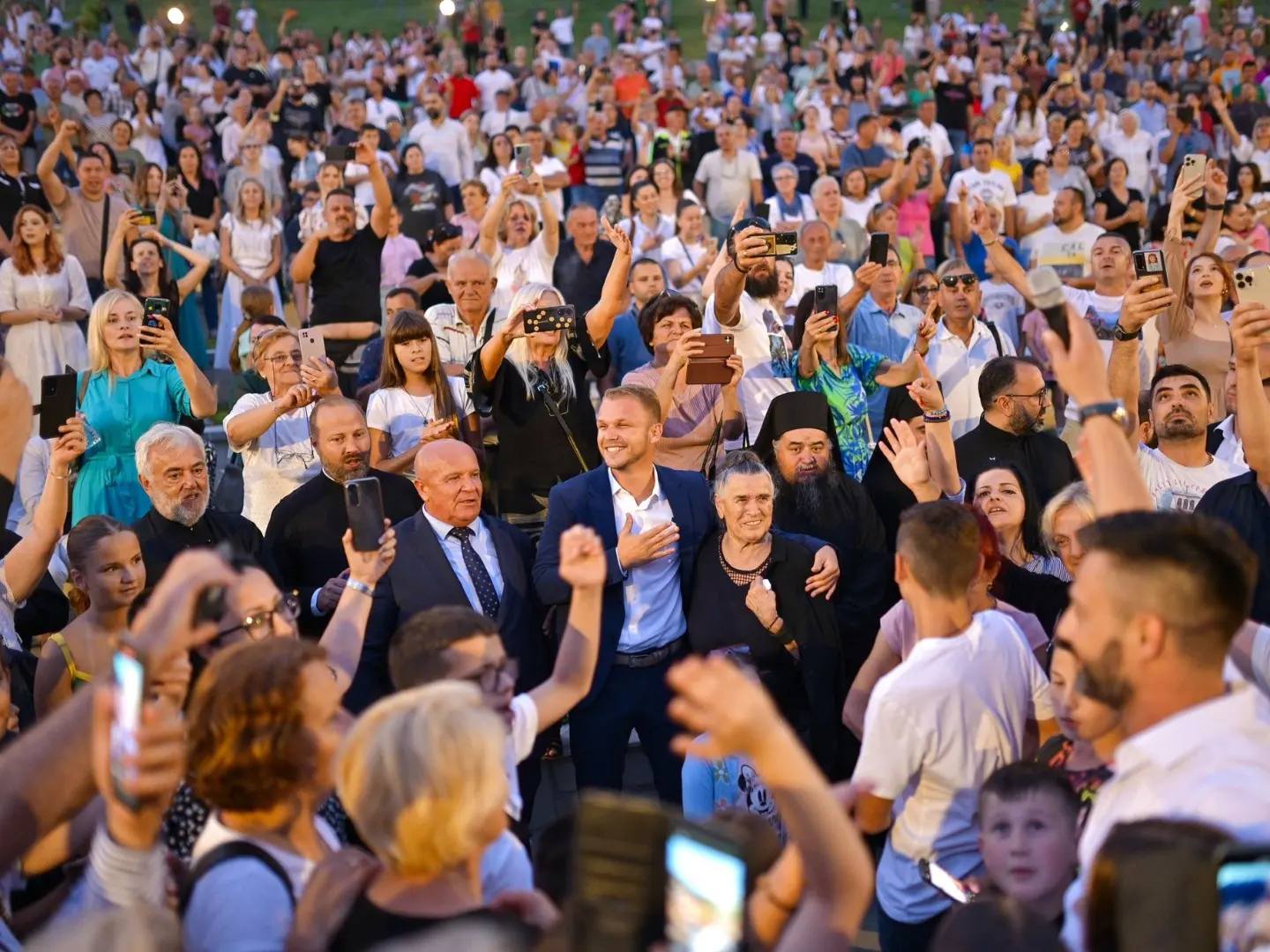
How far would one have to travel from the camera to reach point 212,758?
241cm

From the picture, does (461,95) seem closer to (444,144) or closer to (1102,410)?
(444,144)

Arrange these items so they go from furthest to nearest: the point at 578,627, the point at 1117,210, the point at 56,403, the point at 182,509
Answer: the point at 1117,210 < the point at 56,403 < the point at 182,509 < the point at 578,627

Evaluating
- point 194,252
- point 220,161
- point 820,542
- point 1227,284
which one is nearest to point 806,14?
point 220,161

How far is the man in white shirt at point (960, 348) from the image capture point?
7051 millimetres

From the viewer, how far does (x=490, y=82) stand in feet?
53.3

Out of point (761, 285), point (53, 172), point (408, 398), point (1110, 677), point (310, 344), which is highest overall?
point (53, 172)

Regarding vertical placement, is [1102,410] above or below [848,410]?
above

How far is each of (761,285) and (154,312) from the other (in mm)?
2744

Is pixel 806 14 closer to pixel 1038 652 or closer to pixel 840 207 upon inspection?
pixel 840 207

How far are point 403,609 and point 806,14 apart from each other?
2001 cm

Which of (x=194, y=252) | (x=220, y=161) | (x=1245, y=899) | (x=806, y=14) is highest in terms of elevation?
(x=806, y=14)

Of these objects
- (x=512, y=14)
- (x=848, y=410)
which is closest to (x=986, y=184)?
(x=848, y=410)

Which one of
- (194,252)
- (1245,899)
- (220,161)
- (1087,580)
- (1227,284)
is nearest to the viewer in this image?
(1245,899)

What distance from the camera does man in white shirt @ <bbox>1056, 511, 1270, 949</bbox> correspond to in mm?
2125
